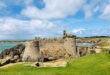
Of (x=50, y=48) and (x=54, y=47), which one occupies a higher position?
(x=54, y=47)

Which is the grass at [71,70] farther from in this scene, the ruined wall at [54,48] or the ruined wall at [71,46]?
the ruined wall at [71,46]

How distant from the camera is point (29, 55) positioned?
30312 mm

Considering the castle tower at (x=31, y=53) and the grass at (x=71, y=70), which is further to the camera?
the castle tower at (x=31, y=53)

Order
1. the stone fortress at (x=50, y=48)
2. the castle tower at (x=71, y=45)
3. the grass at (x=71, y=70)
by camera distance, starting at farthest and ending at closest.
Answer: the castle tower at (x=71, y=45) → the stone fortress at (x=50, y=48) → the grass at (x=71, y=70)

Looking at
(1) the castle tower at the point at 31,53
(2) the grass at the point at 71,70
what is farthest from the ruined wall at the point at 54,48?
(2) the grass at the point at 71,70

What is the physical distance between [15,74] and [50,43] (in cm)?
2246

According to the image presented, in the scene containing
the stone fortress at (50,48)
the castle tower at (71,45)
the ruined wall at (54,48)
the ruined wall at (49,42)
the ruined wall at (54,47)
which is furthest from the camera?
the ruined wall at (49,42)

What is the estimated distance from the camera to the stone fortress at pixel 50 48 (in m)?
30.5

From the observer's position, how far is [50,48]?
3419 centimetres

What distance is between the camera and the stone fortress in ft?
100

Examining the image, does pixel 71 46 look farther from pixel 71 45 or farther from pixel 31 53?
pixel 31 53

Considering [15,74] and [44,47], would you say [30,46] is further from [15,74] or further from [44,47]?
[15,74]

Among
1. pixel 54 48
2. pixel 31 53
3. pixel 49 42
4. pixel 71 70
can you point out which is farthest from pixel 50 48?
pixel 71 70

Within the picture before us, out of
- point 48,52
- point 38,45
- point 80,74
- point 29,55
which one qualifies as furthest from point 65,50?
point 80,74
